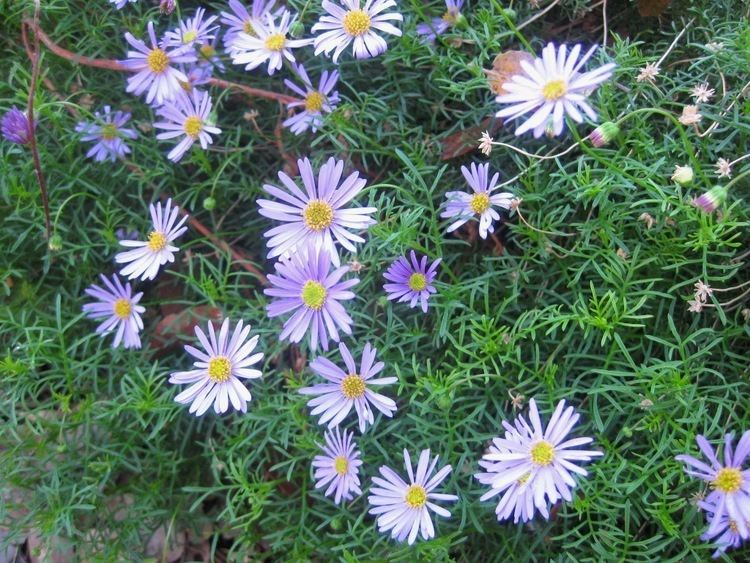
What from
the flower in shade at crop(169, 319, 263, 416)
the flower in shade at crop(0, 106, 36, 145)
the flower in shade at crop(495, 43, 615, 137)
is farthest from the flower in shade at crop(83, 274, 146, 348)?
the flower in shade at crop(495, 43, 615, 137)

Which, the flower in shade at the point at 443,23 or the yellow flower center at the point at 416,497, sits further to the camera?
the flower in shade at the point at 443,23

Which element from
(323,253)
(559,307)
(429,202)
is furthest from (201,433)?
(559,307)

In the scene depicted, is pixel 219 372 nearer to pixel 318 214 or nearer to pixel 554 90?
pixel 318 214

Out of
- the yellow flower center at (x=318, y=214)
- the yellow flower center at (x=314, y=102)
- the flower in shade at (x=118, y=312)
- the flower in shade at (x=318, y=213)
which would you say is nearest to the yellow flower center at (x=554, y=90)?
the flower in shade at (x=318, y=213)

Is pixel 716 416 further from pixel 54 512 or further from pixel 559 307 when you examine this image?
pixel 54 512

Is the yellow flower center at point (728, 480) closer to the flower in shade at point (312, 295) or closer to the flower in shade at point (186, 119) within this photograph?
the flower in shade at point (312, 295)

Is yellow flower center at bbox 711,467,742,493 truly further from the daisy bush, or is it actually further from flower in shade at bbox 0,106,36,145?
flower in shade at bbox 0,106,36,145

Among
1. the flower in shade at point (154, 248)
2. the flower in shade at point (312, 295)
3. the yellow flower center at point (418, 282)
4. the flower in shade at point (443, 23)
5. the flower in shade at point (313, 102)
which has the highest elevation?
the flower in shade at point (443, 23)

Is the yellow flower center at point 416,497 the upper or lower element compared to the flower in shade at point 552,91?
lower
